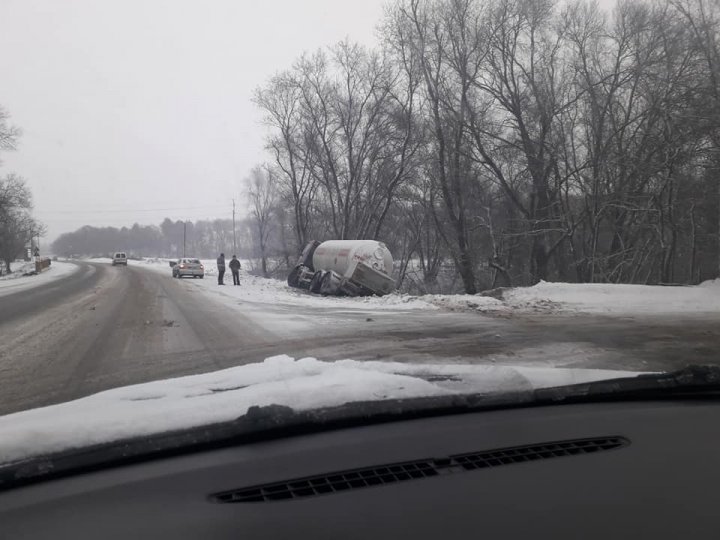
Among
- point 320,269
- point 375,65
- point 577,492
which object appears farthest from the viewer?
point 375,65

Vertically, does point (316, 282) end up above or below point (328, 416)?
below

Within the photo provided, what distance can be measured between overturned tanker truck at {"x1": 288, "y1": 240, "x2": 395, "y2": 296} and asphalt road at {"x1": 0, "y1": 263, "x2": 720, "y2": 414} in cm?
678

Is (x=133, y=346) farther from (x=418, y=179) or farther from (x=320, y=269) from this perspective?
(x=418, y=179)

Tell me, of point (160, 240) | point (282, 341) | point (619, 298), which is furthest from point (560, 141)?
point (160, 240)

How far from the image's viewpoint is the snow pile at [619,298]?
14852mm

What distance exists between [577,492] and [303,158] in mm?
40210

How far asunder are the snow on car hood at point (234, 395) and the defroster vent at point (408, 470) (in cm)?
64

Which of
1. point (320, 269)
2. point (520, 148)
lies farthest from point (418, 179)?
point (320, 269)

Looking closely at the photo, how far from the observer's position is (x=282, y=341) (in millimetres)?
9781

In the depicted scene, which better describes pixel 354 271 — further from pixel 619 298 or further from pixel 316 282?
pixel 619 298

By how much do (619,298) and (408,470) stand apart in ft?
51.9

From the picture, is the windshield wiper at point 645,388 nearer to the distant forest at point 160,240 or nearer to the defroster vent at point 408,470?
the defroster vent at point 408,470

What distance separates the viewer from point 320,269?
2531 centimetres

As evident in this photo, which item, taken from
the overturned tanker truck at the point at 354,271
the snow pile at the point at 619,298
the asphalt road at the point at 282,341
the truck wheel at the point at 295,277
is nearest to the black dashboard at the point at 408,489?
the asphalt road at the point at 282,341
